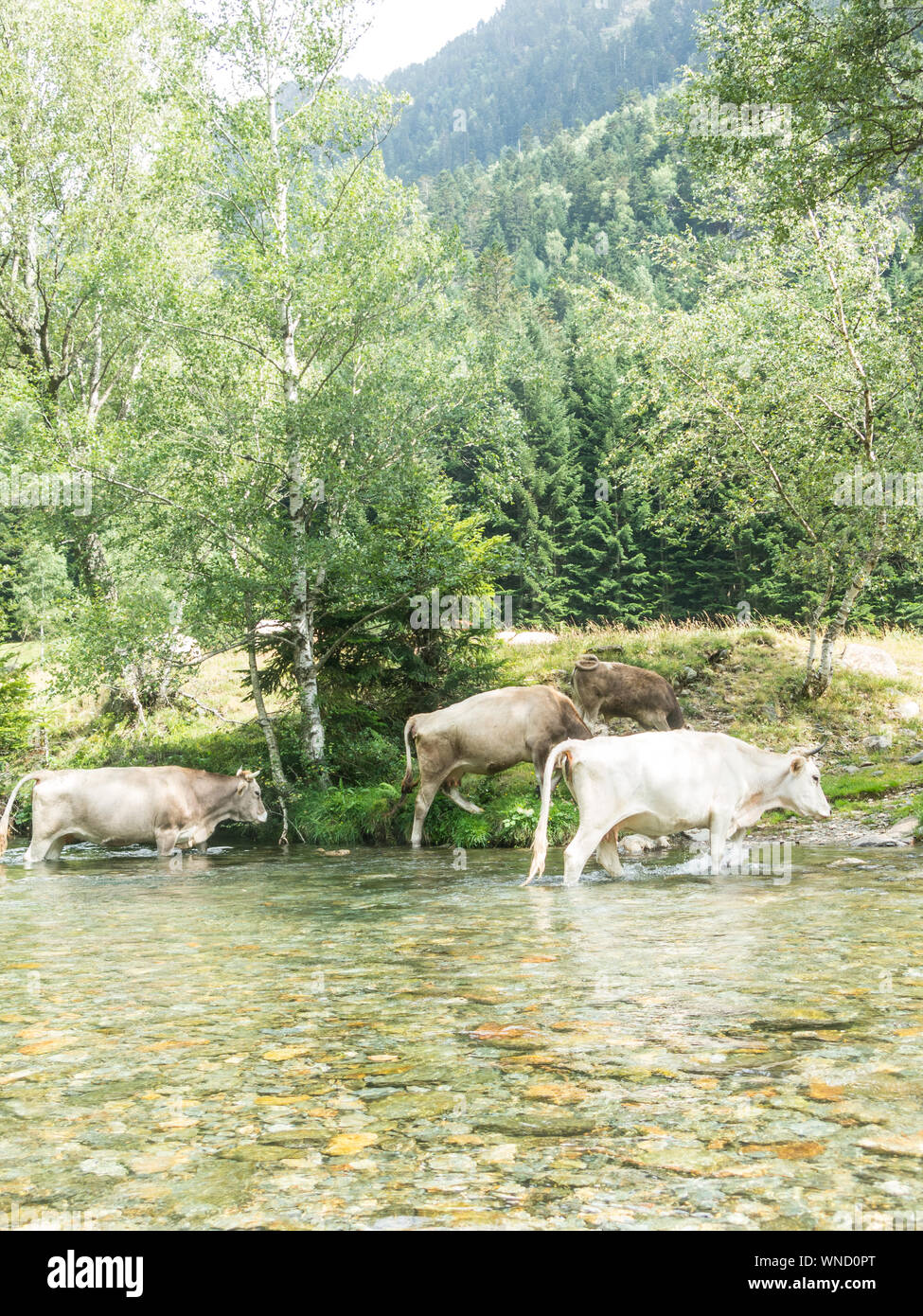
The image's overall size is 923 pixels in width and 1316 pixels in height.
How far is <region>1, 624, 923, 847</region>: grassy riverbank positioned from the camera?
54.1 feet

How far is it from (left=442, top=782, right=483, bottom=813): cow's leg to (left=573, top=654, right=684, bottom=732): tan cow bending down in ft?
8.45

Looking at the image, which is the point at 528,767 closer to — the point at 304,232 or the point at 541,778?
the point at 541,778

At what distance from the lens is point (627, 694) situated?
696 inches

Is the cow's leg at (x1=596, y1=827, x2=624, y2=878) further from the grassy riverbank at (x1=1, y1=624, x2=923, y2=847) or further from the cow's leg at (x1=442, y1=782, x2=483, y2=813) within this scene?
the cow's leg at (x1=442, y1=782, x2=483, y2=813)

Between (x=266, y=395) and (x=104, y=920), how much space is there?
12.6 meters

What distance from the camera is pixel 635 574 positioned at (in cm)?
5053

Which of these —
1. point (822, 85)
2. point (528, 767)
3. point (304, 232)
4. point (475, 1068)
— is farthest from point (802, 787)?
point (304, 232)

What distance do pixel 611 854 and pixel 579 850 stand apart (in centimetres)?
82

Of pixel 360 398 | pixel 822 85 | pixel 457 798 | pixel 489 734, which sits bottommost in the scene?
pixel 457 798

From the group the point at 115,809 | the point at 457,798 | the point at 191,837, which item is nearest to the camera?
the point at 115,809

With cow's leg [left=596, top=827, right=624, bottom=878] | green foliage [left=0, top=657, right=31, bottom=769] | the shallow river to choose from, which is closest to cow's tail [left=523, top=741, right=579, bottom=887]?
cow's leg [left=596, top=827, right=624, bottom=878]
